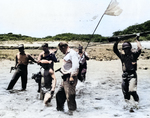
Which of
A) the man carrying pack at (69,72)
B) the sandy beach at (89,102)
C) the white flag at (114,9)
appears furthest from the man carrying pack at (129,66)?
the man carrying pack at (69,72)

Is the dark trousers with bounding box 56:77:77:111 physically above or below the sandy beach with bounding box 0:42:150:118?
above

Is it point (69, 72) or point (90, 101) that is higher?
point (69, 72)

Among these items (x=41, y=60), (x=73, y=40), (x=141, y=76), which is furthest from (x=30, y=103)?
(x=73, y=40)

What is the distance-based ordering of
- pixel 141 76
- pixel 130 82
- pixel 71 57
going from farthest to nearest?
1. pixel 141 76
2. pixel 130 82
3. pixel 71 57

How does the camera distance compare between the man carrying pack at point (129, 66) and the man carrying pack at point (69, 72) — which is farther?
the man carrying pack at point (129, 66)

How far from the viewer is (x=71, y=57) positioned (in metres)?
4.80

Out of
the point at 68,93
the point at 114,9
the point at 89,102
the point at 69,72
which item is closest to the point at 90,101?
the point at 89,102

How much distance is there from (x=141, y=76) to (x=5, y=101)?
5942 millimetres

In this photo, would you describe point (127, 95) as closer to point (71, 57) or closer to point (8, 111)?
point (71, 57)

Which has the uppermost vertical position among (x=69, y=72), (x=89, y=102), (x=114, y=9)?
(x=114, y=9)

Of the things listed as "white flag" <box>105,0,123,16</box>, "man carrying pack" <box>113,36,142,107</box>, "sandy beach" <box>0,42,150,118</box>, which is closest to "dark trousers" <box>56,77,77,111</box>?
"sandy beach" <box>0,42,150,118</box>

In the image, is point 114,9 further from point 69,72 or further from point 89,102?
point 89,102

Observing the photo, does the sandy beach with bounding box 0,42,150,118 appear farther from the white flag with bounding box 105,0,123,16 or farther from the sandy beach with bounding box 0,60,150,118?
the white flag with bounding box 105,0,123,16

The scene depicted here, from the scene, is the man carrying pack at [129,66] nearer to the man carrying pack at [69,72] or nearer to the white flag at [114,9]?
the white flag at [114,9]
